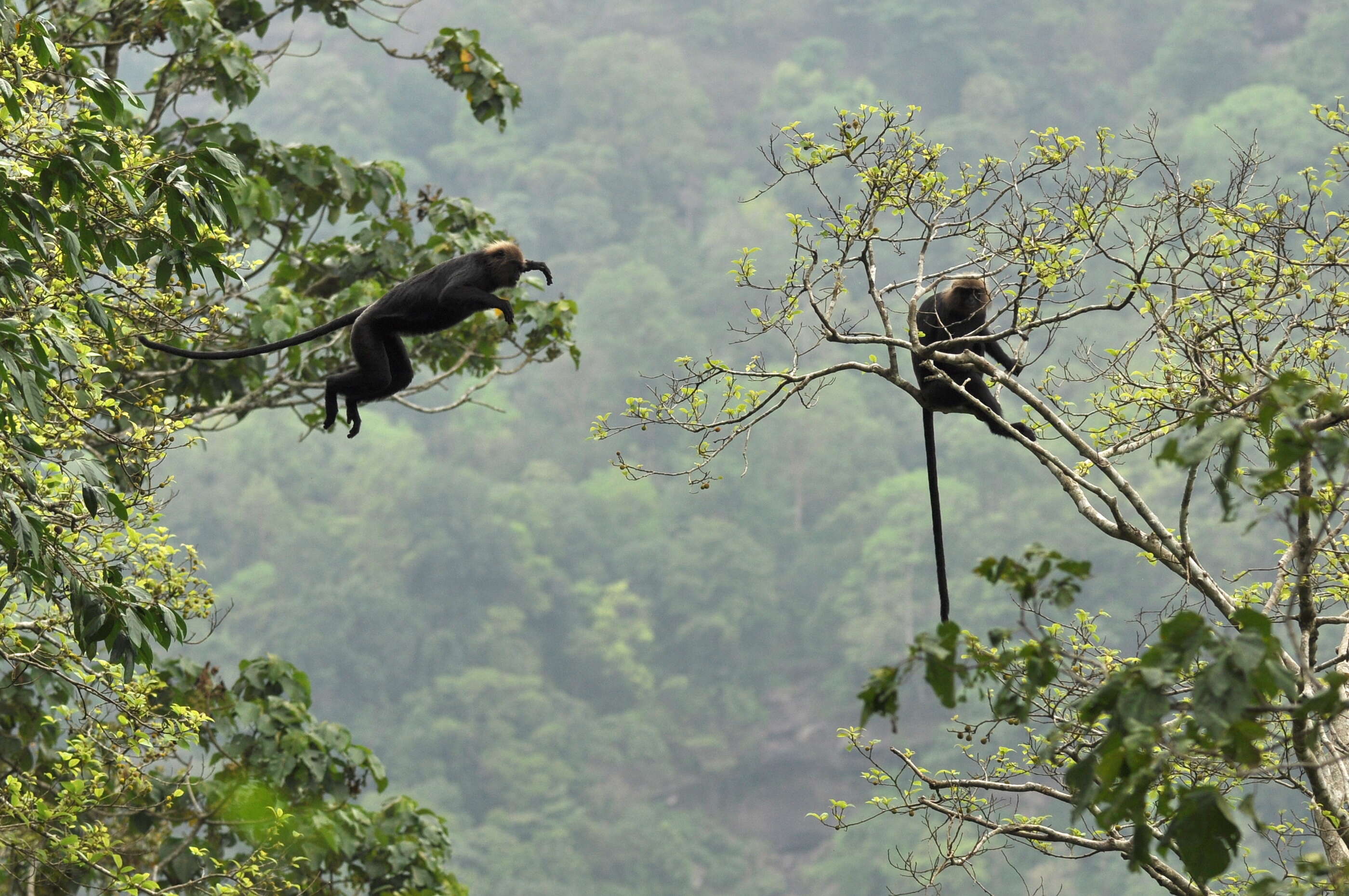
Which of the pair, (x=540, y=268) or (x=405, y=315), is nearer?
(x=540, y=268)

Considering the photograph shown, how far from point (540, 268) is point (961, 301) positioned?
2.34 m

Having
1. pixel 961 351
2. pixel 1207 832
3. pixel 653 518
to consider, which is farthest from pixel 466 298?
pixel 653 518

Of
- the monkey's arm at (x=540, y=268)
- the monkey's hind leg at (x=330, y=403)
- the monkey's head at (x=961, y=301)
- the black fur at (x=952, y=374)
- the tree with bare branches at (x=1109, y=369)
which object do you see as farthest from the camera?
the monkey's head at (x=961, y=301)

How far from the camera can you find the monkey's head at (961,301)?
22.8 feet

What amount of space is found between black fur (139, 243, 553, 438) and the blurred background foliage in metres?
32.0

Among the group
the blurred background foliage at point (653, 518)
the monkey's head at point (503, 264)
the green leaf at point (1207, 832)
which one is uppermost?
the blurred background foliage at point (653, 518)

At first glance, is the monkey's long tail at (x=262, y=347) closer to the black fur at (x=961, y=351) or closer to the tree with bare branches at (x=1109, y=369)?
the tree with bare branches at (x=1109, y=369)

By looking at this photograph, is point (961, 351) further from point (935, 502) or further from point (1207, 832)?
point (1207, 832)

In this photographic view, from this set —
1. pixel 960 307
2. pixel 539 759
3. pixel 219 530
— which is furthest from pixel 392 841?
pixel 219 530

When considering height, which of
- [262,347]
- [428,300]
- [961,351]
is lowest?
[262,347]

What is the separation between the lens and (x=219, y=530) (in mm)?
50500

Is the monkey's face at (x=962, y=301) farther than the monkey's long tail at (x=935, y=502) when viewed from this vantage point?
Yes

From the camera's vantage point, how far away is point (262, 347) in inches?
229

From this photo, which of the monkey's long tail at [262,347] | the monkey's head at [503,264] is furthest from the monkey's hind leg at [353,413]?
the monkey's head at [503,264]
